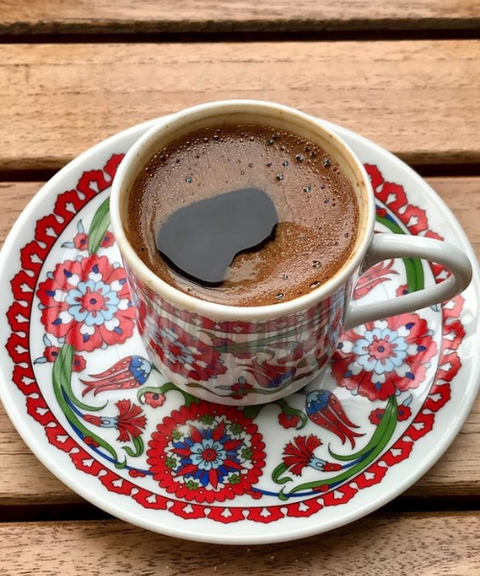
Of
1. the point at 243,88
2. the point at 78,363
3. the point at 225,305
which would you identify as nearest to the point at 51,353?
the point at 78,363

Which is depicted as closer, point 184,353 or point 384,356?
point 184,353

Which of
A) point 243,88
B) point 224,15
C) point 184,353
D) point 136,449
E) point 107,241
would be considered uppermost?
point 224,15

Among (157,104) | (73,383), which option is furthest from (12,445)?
(157,104)

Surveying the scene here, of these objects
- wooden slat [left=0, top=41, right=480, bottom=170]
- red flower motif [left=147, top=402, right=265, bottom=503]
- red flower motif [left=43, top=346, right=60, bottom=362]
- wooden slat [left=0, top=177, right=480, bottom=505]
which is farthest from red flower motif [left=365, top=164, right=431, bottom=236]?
red flower motif [left=43, top=346, right=60, bottom=362]

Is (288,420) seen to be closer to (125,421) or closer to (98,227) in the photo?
(125,421)

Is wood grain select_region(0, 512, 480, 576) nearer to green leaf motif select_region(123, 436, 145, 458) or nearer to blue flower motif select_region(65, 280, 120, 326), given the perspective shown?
green leaf motif select_region(123, 436, 145, 458)

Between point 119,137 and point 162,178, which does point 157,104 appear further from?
point 162,178

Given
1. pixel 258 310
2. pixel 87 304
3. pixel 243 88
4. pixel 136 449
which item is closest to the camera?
pixel 258 310
